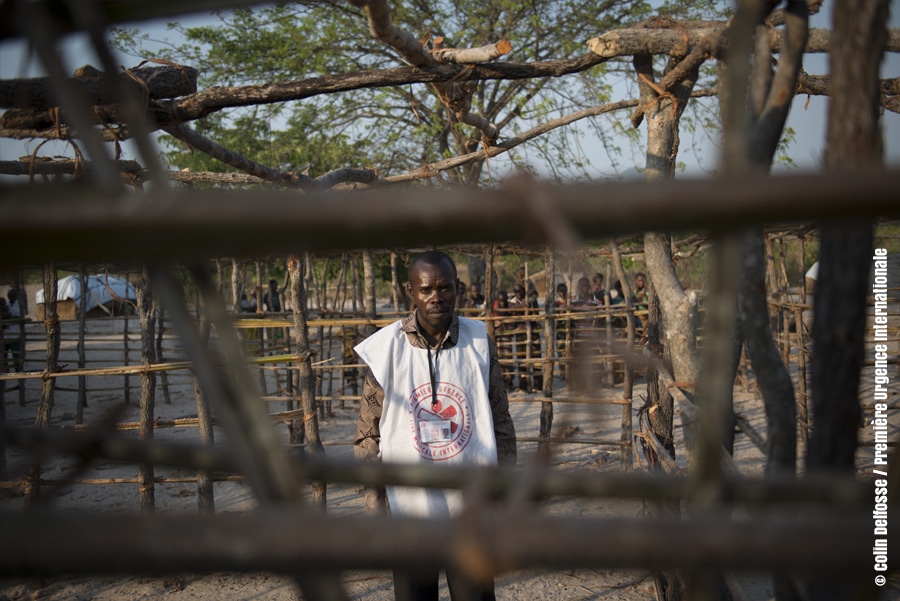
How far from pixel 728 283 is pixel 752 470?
5900 mm

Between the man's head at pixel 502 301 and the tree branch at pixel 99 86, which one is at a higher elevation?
the tree branch at pixel 99 86

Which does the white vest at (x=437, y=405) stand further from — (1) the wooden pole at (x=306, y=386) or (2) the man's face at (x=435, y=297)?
(1) the wooden pole at (x=306, y=386)

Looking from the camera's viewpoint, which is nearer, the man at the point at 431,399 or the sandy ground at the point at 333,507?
the man at the point at 431,399

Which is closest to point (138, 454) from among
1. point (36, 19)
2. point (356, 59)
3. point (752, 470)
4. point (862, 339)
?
point (36, 19)

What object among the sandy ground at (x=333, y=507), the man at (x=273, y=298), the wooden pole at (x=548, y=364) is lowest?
the sandy ground at (x=333, y=507)

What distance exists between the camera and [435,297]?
2584 mm

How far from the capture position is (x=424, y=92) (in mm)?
12547

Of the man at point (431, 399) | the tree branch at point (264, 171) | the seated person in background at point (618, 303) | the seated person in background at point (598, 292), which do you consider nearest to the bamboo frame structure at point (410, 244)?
the man at point (431, 399)

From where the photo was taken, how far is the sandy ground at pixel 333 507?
3.96 m

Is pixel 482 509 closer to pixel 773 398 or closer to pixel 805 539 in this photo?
pixel 805 539

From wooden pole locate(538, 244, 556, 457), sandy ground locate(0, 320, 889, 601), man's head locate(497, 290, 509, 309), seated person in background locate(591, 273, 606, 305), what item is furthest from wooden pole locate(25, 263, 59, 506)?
seated person in background locate(591, 273, 606, 305)

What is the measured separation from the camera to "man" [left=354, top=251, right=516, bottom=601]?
241 centimetres

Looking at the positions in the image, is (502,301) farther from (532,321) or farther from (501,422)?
(501,422)

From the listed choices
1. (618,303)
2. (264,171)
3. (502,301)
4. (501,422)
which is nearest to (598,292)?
(618,303)
